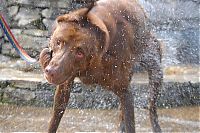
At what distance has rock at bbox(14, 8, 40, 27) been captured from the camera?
27.7 feet

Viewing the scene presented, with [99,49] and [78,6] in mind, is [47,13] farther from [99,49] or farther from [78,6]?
[99,49]

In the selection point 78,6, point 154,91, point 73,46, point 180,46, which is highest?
point 73,46

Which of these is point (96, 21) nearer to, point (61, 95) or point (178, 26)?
point (61, 95)

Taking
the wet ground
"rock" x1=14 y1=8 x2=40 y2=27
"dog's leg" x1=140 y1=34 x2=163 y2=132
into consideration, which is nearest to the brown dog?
"dog's leg" x1=140 y1=34 x2=163 y2=132

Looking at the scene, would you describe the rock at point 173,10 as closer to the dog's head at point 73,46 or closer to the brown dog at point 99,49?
the brown dog at point 99,49

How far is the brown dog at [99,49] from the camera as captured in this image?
136 inches

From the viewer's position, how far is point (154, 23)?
28.1 ft

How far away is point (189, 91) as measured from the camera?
6945 millimetres

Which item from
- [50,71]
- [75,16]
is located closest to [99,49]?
[75,16]

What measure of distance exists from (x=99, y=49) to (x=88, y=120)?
2528 millimetres

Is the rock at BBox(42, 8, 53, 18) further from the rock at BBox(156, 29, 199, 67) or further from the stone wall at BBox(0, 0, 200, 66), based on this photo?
the rock at BBox(156, 29, 199, 67)

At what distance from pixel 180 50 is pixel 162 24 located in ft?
1.66

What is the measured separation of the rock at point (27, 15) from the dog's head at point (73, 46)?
15.8 feet

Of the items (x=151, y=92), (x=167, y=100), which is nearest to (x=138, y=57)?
(x=151, y=92)
